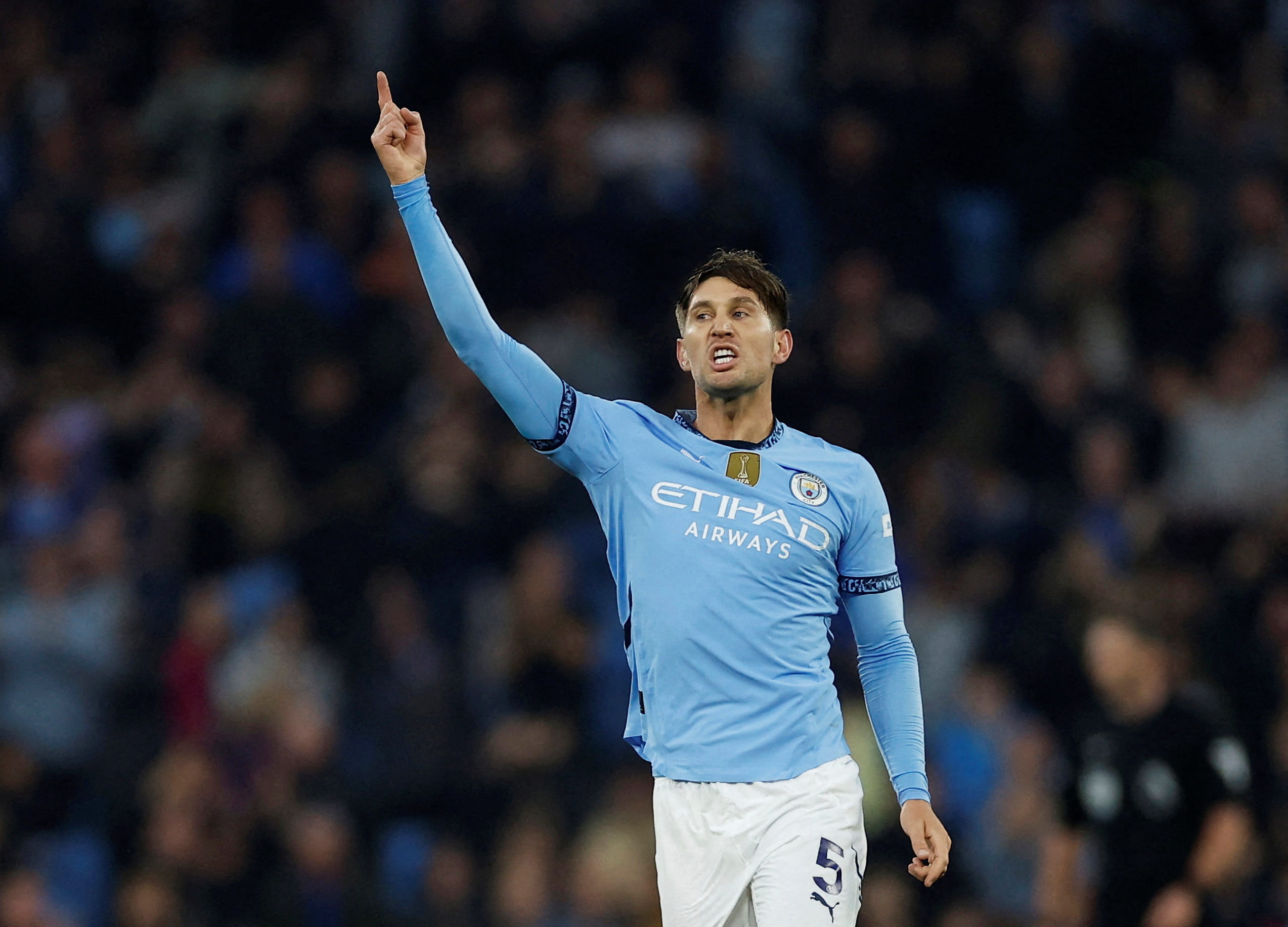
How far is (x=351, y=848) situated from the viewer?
32.0 ft

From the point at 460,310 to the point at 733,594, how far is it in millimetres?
1055

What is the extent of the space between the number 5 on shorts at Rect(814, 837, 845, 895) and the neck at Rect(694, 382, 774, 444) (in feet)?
3.76

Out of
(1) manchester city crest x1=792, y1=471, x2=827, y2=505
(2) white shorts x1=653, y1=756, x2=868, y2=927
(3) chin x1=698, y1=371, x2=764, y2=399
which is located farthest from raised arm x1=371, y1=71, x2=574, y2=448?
(2) white shorts x1=653, y1=756, x2=868, y2=927

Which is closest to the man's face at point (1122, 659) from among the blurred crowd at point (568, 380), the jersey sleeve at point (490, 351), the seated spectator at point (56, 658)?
the blurred crowd at point (568, 380)

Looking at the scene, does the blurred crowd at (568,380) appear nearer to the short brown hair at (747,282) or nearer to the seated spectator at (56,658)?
the seated spectator at (56,658)

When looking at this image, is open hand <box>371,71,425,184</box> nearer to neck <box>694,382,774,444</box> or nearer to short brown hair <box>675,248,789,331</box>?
short brown hair <box>675,248,789,331</box>

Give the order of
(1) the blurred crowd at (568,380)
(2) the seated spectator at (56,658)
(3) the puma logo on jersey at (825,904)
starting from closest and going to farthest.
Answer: (3) the puma logo on jersey at (825,904) < (1) the blurred crowd at (568,380) < (2) the seated spectator at (56,658)

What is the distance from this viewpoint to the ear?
5.28 meters

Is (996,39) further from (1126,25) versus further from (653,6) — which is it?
(653,6)

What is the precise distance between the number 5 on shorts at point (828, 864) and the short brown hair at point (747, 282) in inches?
58.2

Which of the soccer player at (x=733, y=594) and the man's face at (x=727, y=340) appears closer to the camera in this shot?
the soccer player at (x=733, y=594)

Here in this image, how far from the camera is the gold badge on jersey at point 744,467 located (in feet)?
16.7

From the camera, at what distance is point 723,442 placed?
5180 millimetres

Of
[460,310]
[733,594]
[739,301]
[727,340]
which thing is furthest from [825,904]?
[460,310]
